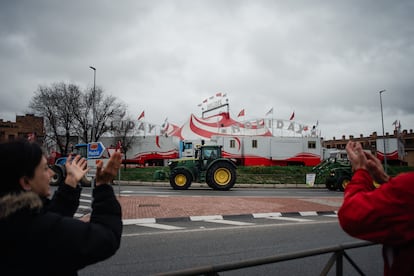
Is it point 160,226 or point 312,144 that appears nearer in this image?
point 160,226

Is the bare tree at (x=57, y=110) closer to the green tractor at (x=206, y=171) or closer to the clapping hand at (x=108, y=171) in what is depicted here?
the green tractor at (x=206, y=171)

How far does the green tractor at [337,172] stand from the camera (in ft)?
65.9

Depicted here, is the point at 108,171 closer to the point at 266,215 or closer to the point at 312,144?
the point at 266,215

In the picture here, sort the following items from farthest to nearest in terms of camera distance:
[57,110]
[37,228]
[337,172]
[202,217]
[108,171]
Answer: [57,110] < [337,172] < [202,217] < [108,171] < [37,228]

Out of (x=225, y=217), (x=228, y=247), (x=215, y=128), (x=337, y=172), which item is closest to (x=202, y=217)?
(x=225, y=217)

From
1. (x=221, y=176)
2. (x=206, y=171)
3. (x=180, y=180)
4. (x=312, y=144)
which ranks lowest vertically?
(x=180, y=180)

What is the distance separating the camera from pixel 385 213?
1.38 meters

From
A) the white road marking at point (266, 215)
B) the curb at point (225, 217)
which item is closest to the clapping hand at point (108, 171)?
the curb at point (225, 217)

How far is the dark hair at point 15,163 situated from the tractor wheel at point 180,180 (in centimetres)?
1641

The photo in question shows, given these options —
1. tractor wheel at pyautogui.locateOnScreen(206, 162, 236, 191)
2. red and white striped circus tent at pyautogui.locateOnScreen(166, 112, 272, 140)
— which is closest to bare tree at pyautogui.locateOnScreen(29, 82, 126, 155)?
red and white striped circus tent at pyautogui.locateOnScreen(166, 112, 272, 140)

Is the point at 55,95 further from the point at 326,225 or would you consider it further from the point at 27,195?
the point at 27,195

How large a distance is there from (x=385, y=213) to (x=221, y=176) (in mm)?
16533

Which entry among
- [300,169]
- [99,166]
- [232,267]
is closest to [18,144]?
[99,166]

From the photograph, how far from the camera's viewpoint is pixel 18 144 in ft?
4.82
